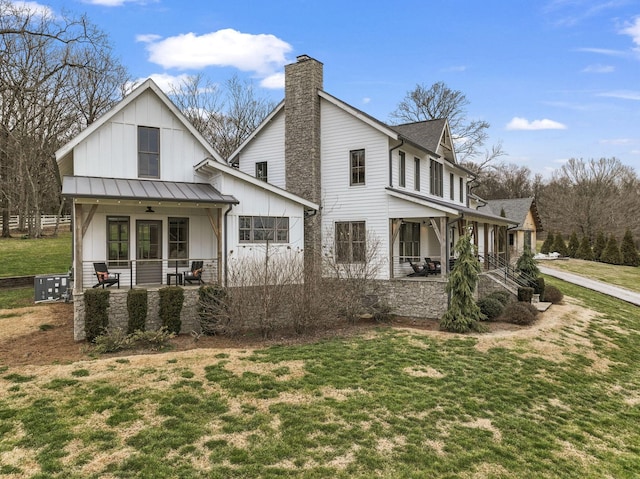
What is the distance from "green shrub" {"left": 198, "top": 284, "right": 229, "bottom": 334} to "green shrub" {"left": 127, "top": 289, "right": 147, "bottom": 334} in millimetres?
1544

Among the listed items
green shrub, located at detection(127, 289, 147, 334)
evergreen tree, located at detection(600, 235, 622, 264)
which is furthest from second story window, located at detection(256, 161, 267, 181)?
evergreen tree, located at detection(600, 235, 622, 264)

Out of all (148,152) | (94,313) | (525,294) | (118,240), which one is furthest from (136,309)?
(525,294)

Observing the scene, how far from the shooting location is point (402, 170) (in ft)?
58.6

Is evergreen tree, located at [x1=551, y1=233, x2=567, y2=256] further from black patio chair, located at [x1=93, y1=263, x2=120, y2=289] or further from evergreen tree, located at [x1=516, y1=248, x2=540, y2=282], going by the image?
black patio chair, located at [x1=93, y1=263, x2=120, y2=289]

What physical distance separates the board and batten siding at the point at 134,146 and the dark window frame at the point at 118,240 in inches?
61.0

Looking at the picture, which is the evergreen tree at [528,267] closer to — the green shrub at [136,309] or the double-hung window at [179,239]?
the double-hung window at [179,239]

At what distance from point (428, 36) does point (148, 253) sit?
15.7 metres

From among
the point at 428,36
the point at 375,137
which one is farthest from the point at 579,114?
the point at 375,137

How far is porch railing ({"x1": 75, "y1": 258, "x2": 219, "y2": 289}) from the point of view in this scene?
533 inches

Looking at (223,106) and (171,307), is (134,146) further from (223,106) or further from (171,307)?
(223,106)

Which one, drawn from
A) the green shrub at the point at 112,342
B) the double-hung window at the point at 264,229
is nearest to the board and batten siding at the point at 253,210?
the double-hung window at the point at 264,229

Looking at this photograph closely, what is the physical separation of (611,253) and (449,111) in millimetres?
20681

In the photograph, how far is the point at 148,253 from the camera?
14625 millimetres

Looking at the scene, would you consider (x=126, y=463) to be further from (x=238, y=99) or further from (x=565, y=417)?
(x=238, y=99)
